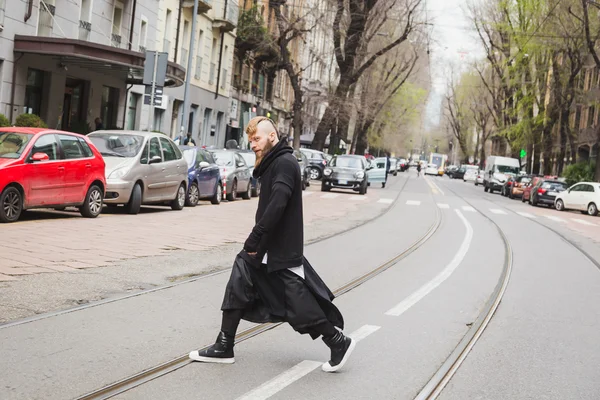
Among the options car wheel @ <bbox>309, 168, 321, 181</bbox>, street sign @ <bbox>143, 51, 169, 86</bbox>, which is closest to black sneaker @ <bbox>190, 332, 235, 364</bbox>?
street sign @ <bbox>143, 51, 169, 86</bbox>

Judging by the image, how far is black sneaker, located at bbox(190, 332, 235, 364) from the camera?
5.95 m

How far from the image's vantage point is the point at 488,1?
2159 inches

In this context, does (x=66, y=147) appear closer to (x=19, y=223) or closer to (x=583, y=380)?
(x=19, y=223)

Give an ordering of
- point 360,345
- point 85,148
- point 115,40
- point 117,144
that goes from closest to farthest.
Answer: point 360,345 < point 85,148 < point 117,144 < point 115,40

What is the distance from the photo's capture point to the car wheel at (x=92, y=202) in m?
15.7

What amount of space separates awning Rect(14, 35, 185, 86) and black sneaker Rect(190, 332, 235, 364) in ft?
66.5

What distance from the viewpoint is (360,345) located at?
6.96 meters

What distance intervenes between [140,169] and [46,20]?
1128 cm

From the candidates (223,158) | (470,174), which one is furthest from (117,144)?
(470,174)

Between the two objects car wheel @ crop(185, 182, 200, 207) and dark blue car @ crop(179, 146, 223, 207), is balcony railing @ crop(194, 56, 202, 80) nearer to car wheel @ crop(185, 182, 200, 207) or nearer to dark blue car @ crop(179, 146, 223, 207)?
dark blue car @ crop(179, 146, 223, 207)

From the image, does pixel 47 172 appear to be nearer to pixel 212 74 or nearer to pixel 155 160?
pixel 155 160

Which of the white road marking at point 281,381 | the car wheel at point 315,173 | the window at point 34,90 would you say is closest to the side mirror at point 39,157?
the white road marking at point 281,381

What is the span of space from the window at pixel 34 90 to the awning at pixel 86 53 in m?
0.82

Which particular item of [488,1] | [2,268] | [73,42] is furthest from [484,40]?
[2,268]
